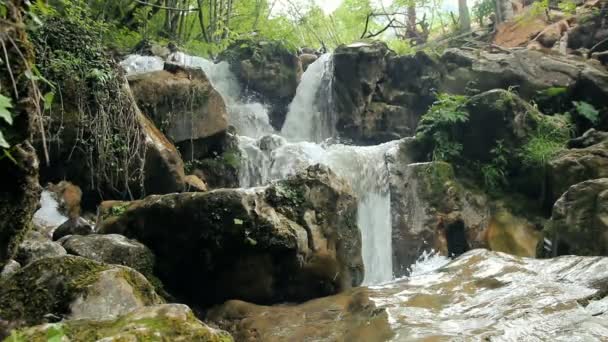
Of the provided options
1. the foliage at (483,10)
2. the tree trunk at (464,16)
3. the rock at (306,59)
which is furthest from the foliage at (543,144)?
the foliage at (483,10)

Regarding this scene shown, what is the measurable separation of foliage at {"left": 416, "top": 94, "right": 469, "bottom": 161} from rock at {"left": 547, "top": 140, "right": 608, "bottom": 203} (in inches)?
69.7

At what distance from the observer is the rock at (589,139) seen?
8.52 metres

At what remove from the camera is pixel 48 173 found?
7285mm

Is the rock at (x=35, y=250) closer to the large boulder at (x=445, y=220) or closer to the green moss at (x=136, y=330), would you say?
the green moss at (x=136, y=330)

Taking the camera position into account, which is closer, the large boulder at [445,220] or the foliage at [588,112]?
the large boulder at [445,220]

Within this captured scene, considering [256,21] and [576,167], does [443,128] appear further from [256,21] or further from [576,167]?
[256,21]

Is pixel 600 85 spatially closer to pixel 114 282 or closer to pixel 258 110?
pixel 258 110

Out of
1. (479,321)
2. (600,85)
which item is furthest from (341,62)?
(479,321)

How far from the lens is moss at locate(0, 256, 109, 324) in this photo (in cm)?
320

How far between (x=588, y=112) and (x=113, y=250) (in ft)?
29.0

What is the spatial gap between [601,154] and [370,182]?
3.67m

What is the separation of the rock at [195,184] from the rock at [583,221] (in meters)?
5.10

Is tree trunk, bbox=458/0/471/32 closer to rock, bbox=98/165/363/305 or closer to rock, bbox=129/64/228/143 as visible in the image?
rock, bbox=129/64/228/143

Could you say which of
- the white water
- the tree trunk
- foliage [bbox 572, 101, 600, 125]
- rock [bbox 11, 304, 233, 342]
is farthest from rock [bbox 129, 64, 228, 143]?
the tree trunk
